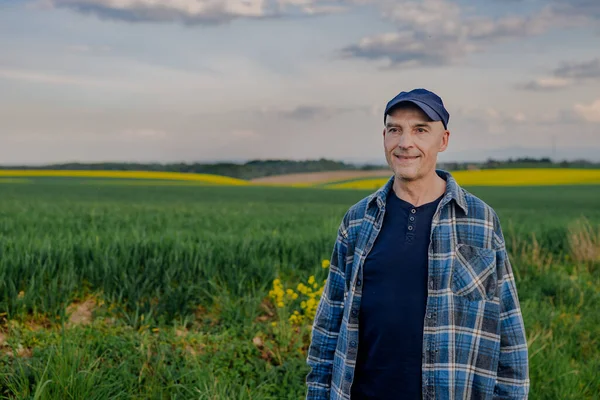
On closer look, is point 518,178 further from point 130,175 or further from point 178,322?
point 178,322

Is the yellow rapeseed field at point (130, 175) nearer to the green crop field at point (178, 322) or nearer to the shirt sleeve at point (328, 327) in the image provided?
the green crop field at point (178, 322)

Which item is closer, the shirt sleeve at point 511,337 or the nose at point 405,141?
the nose at point 405,141

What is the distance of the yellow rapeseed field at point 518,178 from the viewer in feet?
180

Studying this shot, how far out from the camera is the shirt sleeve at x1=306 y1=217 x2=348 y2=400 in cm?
300

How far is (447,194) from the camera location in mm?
2779

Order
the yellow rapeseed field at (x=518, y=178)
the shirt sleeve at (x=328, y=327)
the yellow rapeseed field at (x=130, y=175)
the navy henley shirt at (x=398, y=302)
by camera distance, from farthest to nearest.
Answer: the yellow rapeseed field at (x=130, y=175) < the yellow rapeseed field at (x=518, y=178) < the shirt sleeve at (x=328, y=327) < the navy henley shirt at (x=398, y=302)

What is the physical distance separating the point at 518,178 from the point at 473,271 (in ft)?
191

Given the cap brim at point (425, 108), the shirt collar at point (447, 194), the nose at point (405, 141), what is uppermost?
the cap brim at point (425, 108)

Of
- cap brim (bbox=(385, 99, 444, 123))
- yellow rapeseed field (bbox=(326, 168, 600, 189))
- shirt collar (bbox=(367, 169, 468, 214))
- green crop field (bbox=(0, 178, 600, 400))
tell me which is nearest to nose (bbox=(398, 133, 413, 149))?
cap brim (bbox=(385, 99, 444, 123))

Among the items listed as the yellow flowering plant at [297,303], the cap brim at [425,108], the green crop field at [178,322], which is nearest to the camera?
the cap brim at [425,108]

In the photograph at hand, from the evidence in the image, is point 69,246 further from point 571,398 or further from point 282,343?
point 571,398

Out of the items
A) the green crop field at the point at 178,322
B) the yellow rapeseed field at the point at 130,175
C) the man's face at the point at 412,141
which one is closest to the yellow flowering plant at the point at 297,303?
the green crop field at the point at 178,322

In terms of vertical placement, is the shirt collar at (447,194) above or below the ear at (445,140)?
below

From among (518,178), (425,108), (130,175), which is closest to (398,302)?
(425,108)
